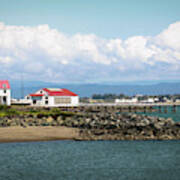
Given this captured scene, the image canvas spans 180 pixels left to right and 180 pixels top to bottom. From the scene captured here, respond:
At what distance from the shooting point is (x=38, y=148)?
36344 mm

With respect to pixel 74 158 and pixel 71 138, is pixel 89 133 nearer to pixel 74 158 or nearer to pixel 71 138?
pixel 71 138

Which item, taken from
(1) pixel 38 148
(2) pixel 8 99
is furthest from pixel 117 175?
(2) pixel 8 99

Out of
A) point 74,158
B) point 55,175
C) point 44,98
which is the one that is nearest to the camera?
point 55,175

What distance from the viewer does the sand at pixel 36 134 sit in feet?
136

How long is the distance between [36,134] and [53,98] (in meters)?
55.9

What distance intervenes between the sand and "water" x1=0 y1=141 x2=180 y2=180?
7.72 ft

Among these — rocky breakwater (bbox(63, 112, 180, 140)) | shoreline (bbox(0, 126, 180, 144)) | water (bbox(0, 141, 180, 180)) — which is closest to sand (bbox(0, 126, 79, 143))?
shoreline (bbox(0, 126, 180, 144))

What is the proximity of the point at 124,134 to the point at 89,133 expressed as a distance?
3.78m

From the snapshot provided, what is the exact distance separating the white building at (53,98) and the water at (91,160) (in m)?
59.9

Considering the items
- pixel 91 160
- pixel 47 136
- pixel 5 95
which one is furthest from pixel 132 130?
pixel 5 95

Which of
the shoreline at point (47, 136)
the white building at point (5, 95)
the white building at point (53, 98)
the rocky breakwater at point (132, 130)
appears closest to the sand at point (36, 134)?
the shoreline at point (47, 136)

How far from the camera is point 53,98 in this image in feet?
327

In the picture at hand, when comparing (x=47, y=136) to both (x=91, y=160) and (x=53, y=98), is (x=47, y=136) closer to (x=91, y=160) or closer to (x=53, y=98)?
(x=91, y=160)

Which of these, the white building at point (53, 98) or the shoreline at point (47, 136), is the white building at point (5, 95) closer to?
the white building at point (53, 98)
